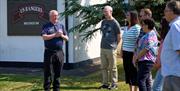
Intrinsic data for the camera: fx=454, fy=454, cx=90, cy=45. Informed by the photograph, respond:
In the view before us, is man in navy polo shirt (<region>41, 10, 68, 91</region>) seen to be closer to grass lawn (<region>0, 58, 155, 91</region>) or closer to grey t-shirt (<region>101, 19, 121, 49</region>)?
grass lawn (<region>0, 58, 155, 91</region>)

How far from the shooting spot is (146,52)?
7953 mm

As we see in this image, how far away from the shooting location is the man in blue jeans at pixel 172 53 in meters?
4.96

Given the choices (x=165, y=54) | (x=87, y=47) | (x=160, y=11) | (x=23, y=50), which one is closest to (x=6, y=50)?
(x=23, y=50)

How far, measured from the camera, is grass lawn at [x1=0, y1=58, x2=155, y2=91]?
10672 millimetres

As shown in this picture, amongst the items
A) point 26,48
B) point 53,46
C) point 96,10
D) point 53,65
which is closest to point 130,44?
point 53,46

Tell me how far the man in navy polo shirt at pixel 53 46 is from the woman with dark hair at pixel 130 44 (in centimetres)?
130

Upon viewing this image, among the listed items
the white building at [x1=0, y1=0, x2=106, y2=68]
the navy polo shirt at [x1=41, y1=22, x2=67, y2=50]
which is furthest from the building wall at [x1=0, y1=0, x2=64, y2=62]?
the navy polo shirt at [x1=41, y1=22, x2=67, y2=50]

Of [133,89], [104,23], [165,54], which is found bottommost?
[133,89]

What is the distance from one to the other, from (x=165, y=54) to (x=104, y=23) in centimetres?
530

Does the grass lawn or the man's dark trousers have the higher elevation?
the man's dark trousers

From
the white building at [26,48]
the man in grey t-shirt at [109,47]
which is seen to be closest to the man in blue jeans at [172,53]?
the man in grey t-shirt at [109,47]

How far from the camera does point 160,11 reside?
511 inches

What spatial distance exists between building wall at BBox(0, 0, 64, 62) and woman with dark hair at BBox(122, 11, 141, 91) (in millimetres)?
5967

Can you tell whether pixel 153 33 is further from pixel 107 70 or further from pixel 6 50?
pixel 6 50
